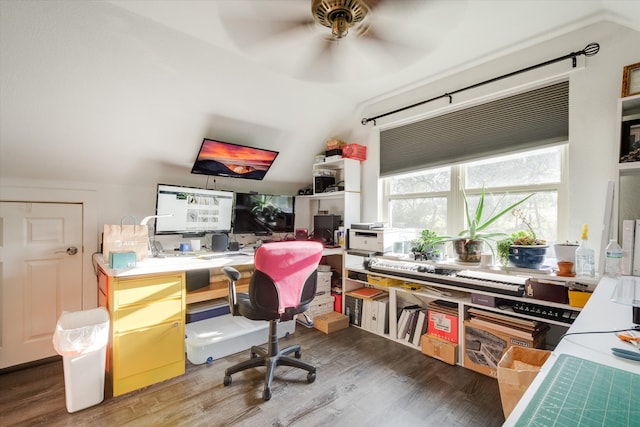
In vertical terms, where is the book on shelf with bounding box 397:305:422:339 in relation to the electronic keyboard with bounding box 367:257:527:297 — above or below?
below

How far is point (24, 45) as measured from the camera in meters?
1.63

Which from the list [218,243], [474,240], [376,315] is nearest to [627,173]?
[474,240]

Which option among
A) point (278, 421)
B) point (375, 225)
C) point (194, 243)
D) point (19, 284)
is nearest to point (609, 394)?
point (278, 421)

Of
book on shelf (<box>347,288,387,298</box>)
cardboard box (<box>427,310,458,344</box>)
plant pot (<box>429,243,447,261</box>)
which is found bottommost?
cardboard box (<box>427,310,458,344</box>)

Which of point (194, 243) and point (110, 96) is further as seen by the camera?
point (194, 243)

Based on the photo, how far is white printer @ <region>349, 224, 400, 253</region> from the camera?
2.68 metres

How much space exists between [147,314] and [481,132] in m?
2.90

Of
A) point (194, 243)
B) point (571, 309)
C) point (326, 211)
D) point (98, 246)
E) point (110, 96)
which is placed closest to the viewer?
point (571, 309)

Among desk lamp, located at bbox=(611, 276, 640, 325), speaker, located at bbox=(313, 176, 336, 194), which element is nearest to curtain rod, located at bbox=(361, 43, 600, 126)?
speaker, located at bbox=(313, 176, 336, 194)

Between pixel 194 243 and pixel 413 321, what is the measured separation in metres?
2.09

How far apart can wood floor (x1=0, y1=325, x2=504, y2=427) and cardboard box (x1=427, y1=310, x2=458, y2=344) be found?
20 cm

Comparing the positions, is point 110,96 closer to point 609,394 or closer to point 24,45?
point 24,45

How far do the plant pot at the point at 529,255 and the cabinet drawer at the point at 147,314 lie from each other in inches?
93.4

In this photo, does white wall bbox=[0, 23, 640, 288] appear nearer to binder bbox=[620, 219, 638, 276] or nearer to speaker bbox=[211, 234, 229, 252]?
binder bbox=[620, 219, 638, 276]
